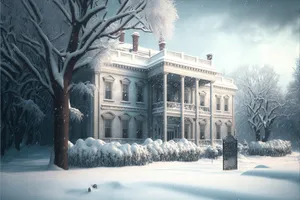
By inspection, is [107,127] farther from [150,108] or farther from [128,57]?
[128,57]

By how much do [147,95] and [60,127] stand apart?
40.0 ft

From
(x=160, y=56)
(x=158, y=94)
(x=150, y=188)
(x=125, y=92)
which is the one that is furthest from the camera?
(x=158, y=94)

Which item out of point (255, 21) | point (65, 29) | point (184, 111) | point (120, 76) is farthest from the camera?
point (184, 111)

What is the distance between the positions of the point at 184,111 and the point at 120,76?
5.56m

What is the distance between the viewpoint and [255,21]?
8.98 metres

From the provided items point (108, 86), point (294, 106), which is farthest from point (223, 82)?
point (108, 86)

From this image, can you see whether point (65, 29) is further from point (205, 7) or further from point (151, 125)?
point (151, 125)

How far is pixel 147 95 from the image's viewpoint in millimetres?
20078

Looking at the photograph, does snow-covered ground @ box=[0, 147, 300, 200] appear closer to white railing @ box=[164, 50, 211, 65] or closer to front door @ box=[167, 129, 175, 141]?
white railing @ box=[164, 50, 211, 65]

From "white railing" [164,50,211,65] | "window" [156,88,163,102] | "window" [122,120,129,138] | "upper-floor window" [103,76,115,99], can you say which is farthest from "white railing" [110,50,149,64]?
"window" [122,120,129,138]

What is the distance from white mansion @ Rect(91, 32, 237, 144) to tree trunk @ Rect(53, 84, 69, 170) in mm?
8688

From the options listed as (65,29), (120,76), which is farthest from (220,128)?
(65,29)

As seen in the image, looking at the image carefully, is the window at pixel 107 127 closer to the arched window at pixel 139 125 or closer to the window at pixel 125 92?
the window at pixel 125 92

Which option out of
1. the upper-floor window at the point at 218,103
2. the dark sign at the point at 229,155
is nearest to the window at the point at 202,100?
the upper-floor window at the point at 218,103
